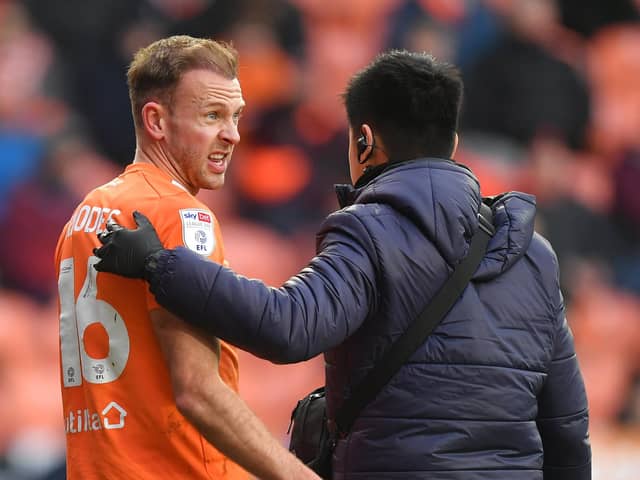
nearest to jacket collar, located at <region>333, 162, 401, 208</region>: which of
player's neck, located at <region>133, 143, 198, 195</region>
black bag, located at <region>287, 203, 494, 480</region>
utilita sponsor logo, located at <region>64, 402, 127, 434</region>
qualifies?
black bag, located at <region>287, 203, 494, 480</region>

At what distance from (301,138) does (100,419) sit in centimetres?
498

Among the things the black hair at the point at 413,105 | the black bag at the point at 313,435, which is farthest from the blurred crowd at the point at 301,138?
the black hair at the point at 413,105

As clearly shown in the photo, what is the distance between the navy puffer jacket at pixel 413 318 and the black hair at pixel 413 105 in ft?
0.23

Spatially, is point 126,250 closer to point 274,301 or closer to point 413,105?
point 274,301

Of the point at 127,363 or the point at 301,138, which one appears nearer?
the point at 127,363

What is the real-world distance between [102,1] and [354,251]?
4952 mm

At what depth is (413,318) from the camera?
2539 mm

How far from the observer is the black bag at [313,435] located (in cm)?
274

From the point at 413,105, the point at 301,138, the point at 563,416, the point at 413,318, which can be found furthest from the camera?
the point at 301,138

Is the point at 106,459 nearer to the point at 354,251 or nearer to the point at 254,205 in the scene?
the point at 354,251

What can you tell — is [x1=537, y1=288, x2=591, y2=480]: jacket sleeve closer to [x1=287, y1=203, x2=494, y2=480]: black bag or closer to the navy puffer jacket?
the navy puffer jacket

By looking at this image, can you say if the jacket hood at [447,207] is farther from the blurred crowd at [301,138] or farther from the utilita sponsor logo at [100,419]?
the blurred crowd at [301,138]

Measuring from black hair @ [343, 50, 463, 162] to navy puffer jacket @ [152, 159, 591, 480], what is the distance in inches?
2.7

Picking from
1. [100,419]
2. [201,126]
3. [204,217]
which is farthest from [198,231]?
[100,419]
